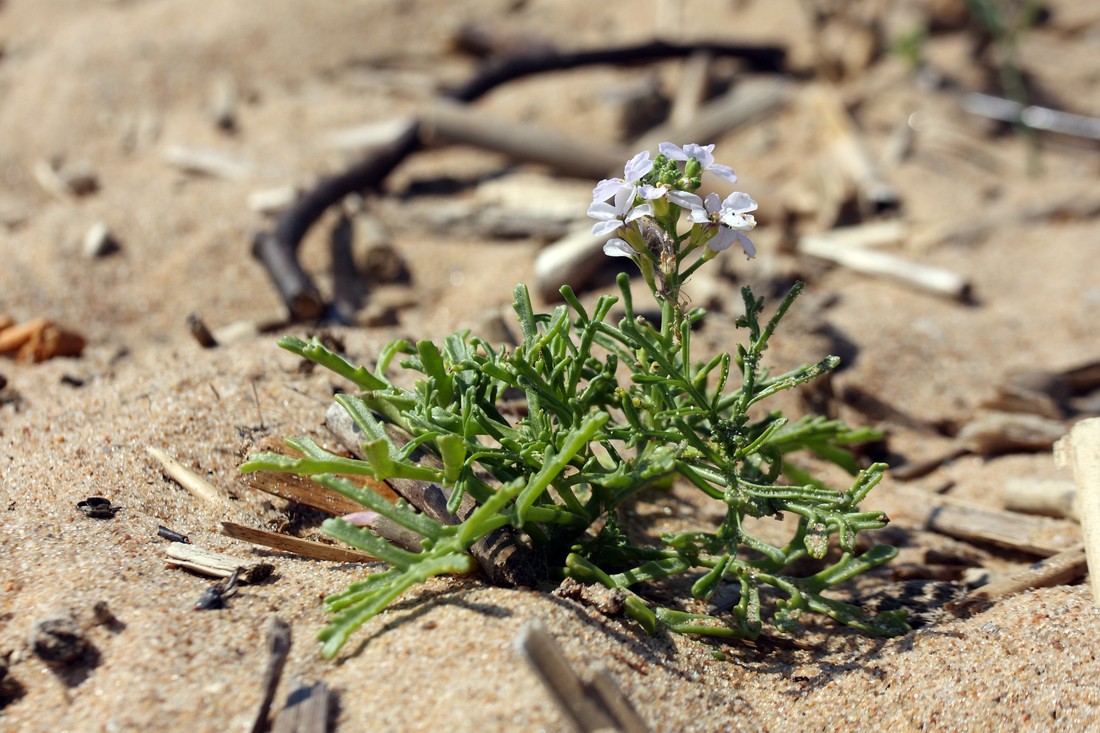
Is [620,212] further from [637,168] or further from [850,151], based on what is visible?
[850,151]

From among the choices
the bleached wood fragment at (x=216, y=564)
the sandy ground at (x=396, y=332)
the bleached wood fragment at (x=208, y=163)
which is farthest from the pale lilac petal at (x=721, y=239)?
the bleached wood fragment at (x=208, y=163)

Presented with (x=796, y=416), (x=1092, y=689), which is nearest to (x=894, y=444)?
(x=796, y=416)

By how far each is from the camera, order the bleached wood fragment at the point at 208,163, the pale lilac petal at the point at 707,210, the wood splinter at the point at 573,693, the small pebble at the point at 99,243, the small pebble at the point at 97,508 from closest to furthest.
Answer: the wood splinter at the point at 573,693 < the pale lilac petal at the point at 707,210 < the small pebble at the point at 97,508 < the small pebble at the point at 99,243 < the bleached wood fragment at the point at 208,163

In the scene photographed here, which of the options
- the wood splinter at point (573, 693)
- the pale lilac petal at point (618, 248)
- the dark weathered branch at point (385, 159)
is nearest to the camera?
the wood splinter at point (573, 693)

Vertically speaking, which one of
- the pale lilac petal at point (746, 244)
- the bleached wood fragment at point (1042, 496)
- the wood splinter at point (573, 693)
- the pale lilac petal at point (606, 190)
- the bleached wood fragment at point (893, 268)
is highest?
the pale lilac petal at point (606, 190)

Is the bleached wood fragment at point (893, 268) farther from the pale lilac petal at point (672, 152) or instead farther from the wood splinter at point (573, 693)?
the wood splinter at point (573, 693)

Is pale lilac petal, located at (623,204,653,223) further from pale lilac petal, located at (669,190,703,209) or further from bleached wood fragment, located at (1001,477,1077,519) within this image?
bleached wood fragment, located at (1001,477,1077,519)
